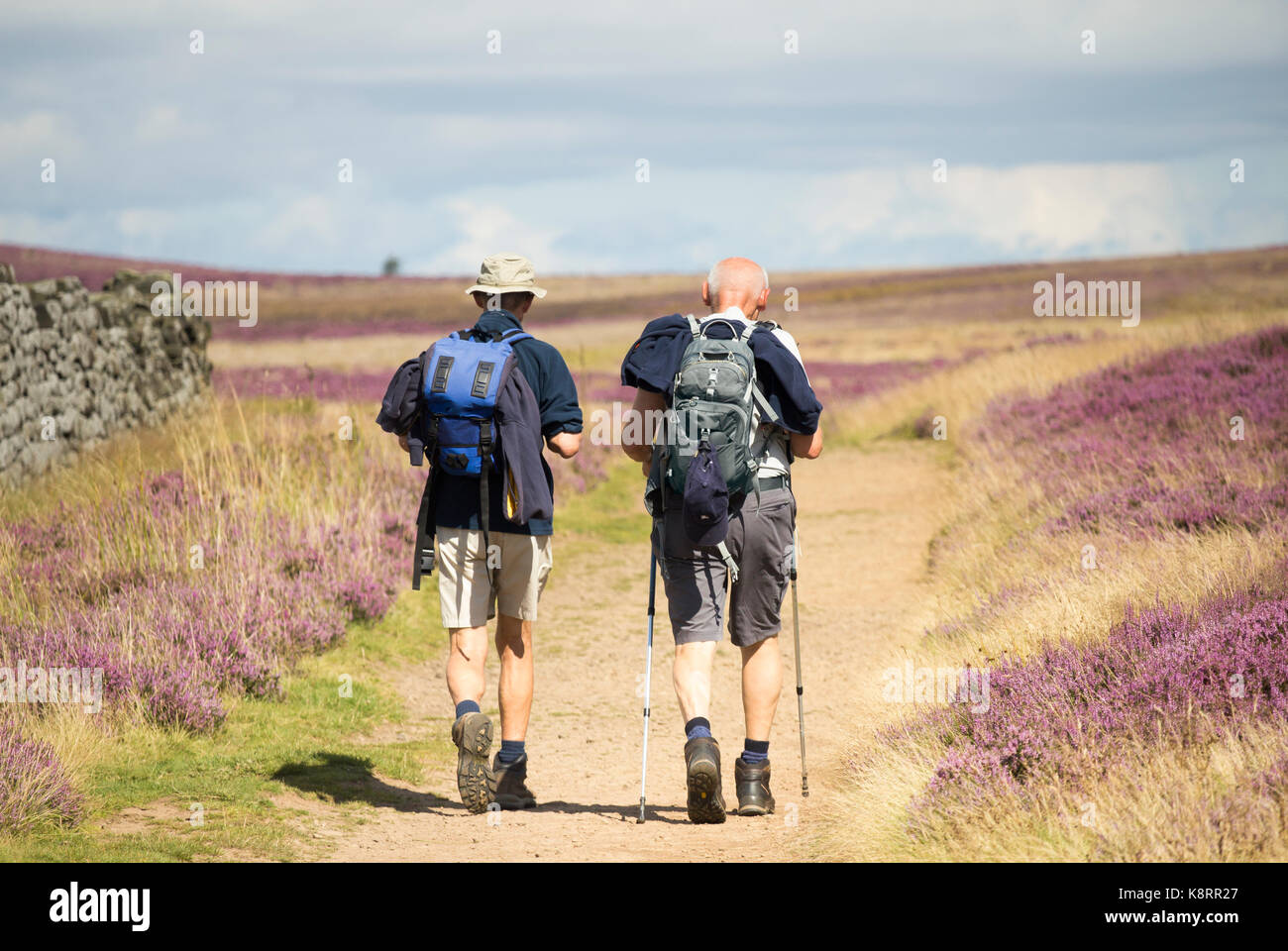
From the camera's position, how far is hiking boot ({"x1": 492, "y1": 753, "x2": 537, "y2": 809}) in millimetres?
5891

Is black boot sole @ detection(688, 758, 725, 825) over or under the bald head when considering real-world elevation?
under

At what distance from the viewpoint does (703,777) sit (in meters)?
5.22

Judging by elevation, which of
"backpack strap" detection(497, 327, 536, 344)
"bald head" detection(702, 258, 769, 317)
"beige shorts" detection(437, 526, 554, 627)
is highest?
"bald head" detection(702, 258, 769, 317)

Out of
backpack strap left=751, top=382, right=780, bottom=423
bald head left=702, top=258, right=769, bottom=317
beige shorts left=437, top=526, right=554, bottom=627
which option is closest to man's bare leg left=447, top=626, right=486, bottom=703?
beige shorts left=437, top=526, right=554, bottom=627

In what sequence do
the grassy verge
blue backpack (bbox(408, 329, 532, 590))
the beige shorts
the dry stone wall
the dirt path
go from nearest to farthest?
the grassy verge < the dirt path < blue backpack (bbox(408, 329, 532, 590)) < the beige shorts < the dry stone wall

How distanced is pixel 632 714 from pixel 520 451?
10.3 ft

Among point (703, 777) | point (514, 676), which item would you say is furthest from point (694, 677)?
point (514, 676)

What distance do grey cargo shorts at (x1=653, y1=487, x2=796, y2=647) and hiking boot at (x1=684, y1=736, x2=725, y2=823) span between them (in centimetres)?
48

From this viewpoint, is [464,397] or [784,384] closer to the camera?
[784,384]

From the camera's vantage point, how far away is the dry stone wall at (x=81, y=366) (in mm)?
12312

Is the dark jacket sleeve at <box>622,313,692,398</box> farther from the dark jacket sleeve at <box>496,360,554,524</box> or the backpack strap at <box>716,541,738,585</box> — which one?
the backpack strap at <box>716,541,738,585</box>

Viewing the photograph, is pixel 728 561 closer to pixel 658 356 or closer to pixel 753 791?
pixel 658 356

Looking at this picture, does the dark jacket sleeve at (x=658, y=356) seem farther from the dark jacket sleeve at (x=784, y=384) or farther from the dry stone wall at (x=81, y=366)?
the dry stone wall at (x=81, y=366)

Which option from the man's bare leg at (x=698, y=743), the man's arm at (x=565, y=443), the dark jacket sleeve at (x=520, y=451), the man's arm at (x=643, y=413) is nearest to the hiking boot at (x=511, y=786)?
the man's bare leg at (x=698, y=743)
